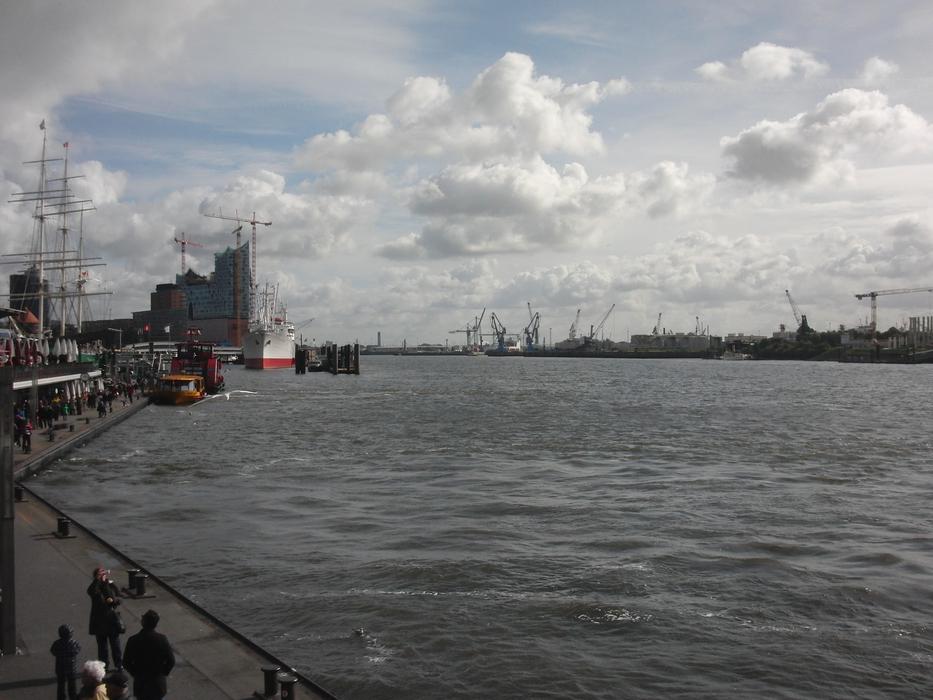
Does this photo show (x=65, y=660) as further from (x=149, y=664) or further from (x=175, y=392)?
(x=175, y=392)

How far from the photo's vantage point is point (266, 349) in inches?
6452

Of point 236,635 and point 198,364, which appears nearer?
point 236,635

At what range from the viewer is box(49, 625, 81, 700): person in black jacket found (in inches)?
336

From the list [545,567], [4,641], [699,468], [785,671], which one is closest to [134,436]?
[699,468]

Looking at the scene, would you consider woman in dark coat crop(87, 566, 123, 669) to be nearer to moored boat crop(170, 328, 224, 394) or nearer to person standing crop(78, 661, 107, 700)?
person standing crop(78, 661, 107, 700)

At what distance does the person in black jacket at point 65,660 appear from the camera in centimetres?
854

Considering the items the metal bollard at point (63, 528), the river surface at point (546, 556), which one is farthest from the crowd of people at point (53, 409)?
the metal bollard at point (63, 528)

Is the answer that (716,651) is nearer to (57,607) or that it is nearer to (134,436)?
(57,607)

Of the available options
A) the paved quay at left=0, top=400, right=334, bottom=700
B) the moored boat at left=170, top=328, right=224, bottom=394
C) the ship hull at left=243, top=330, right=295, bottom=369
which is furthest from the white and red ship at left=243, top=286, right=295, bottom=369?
the paved quay at left=0, top=400, right=334, bottom=700

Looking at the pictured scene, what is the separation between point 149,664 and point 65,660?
96 cm

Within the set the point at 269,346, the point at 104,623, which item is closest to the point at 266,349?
the point at 269,346

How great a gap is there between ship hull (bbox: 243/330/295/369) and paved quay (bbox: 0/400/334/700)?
14918 centimetres

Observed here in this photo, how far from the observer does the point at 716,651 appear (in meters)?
13.0

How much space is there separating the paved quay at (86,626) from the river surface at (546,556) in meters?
1.45
